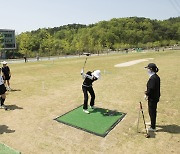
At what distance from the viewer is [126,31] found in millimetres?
136625

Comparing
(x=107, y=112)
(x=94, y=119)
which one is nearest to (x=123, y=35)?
(x=107, y=112)

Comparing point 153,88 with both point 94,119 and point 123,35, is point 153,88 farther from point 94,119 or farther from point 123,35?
point 123,35

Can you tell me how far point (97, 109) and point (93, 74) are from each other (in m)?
2.04

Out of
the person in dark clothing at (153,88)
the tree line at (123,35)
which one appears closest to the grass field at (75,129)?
the person in dark clothing at (153,88)

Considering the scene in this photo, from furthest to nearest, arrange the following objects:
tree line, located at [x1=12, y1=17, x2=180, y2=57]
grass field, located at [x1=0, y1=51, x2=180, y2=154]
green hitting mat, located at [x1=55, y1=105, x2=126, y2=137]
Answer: tree line, located at [x1=12, y1=17, x2=180, y2=57], green hitting mat, located at [x1=55, y1=105, x2=126, y2=137], grass field, located at [x1=0, y1=51, x2=180, y2=154]

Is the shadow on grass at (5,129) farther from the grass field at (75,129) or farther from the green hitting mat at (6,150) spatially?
the green hitting mat at (6,150)

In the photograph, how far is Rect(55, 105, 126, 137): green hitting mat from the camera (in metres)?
8.64

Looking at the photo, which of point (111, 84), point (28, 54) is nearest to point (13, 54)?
point (28, 54)

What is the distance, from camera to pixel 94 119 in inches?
378

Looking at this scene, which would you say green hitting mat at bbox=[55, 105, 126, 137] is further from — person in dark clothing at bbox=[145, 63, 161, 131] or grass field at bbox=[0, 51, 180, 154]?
person in dark clothing at bbox=[145, 63, 161, 131]

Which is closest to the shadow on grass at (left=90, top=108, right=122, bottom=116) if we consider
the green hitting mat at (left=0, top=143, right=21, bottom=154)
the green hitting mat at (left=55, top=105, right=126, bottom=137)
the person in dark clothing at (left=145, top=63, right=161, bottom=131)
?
the green hitting mat at (left=55, top=105, right=126, bottom=137)

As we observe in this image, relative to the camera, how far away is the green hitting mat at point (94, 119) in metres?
8.64

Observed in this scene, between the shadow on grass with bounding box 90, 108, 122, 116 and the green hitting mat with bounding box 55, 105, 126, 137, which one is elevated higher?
the shadow on grass with bounding box 90, 108, 122, 116

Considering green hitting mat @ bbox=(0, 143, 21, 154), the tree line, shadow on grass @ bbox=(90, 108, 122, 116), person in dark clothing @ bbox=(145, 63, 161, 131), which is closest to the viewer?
green hitting mat @ bbox=(0, 143, 21, 154)
